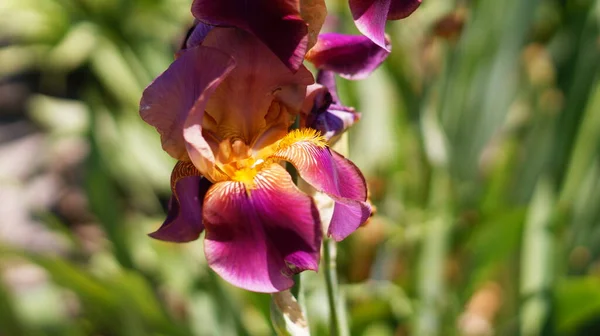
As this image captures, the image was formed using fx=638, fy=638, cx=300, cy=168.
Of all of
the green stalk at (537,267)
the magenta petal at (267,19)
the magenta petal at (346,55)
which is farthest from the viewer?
the green stalk at (537,267)

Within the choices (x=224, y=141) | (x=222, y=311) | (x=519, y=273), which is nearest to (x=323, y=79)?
(x=224, y=141)

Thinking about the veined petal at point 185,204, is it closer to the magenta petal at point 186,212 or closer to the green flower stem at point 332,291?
the magenta petal at point 186,212

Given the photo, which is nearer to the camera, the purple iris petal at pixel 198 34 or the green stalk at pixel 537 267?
the purple iris petal at pixel 198 34

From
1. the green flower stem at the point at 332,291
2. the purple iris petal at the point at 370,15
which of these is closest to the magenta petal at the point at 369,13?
the purple iris petal at the point at 370,15

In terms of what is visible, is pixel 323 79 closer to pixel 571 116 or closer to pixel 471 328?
→ pixel 571 116

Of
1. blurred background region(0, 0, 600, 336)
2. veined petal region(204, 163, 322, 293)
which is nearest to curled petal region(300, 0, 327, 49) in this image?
veined petal region(204, 163, 322, 293)

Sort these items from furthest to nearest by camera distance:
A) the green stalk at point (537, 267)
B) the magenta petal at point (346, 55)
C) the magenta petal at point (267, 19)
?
the green stalk at point (537, 267) < the magenta petal at point (346, 55) < the magenta petal at point (267, 19)

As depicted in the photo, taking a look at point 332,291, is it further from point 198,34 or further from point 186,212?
point 198,34

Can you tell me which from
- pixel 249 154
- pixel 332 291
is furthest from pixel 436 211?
pixel 249 154

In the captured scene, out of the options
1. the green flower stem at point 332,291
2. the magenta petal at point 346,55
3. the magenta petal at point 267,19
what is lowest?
the green flower stem at point 332,291
